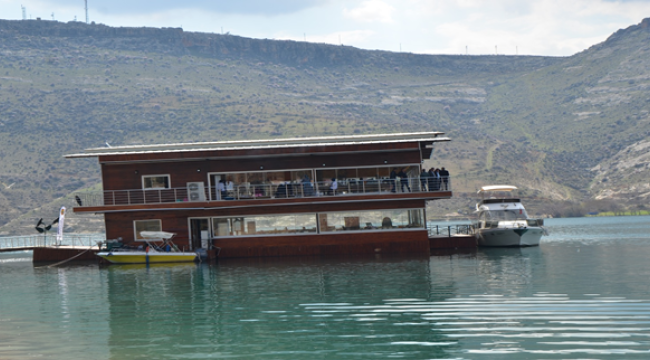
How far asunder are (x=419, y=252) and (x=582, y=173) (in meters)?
117

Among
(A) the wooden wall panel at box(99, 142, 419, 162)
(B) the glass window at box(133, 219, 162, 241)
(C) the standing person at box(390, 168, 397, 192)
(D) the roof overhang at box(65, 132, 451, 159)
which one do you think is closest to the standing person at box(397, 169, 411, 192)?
(C) the standing person at box(390, 168, 397, 192)

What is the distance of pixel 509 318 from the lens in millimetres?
19906

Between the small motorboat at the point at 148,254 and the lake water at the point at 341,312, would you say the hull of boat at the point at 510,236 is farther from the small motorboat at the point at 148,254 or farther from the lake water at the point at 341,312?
the small motorboat at the point at 148,254

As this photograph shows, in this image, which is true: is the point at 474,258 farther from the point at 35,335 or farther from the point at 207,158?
the point at 35,335

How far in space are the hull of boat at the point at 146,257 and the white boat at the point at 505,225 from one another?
21.0 metres

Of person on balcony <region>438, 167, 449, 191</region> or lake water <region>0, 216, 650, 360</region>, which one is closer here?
lake water <region>0, 216, 650, 360</region>

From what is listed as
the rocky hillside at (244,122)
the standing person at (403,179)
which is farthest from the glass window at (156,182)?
the rocky hillside at (244,122)

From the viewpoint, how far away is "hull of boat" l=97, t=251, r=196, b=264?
41500 millimetres

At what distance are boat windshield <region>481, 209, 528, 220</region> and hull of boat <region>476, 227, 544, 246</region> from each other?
1.73 meters

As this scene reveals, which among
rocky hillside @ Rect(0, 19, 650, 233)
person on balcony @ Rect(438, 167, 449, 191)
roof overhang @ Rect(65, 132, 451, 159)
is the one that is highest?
rocky hillside @ Rect(0, 19, 650, 233)

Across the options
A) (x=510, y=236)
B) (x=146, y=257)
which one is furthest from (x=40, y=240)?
(x=510, y=236)

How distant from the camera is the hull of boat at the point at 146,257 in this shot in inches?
1634

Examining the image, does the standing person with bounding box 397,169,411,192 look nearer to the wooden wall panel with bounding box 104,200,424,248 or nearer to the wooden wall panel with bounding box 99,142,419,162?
the wooden wall panel with bounding box 104,200,424,248

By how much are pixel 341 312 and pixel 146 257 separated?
74.5 ft
